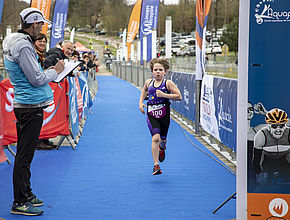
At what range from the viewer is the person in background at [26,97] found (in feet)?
16.0

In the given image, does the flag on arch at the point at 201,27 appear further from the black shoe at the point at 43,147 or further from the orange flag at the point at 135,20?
the orange flag at the point at 135,20

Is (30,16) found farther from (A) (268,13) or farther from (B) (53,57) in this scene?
(B) (53,57)

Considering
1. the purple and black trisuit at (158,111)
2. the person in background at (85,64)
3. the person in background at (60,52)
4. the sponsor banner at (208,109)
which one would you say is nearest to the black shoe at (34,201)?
the purple and black trisuit at (158,111)

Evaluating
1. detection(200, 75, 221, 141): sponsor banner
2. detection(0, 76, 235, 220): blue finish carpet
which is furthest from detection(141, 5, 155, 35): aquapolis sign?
detection(0, 76, 235, 220): blue finish carpet

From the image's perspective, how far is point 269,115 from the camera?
3980mm

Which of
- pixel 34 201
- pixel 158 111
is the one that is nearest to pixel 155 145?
pixel 158 111

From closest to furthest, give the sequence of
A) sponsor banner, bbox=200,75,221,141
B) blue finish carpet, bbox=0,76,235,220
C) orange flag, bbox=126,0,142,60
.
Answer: blue finish carpet, bbox=0,76,235,220, sponsor banner, bbox=200,75,221,141, orange flag, bbox=126,0,142,60

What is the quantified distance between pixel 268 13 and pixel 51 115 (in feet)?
19.2

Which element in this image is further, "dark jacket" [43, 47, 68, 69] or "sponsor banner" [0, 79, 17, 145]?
"dark jacket" [43, 47, 68, 69]

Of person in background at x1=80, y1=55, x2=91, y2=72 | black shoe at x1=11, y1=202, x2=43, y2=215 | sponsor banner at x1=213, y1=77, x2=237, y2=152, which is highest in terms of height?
person in background at x1=80, y1=55, x2=91, y2=72

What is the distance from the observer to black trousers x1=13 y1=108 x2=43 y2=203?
196 inches

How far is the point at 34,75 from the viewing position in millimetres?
4840

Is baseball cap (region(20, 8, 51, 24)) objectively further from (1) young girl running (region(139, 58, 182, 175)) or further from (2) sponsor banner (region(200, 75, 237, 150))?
(2) sponsor banner (region(200, 75, 237, 150))

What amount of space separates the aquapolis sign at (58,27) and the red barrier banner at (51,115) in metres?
10.2
